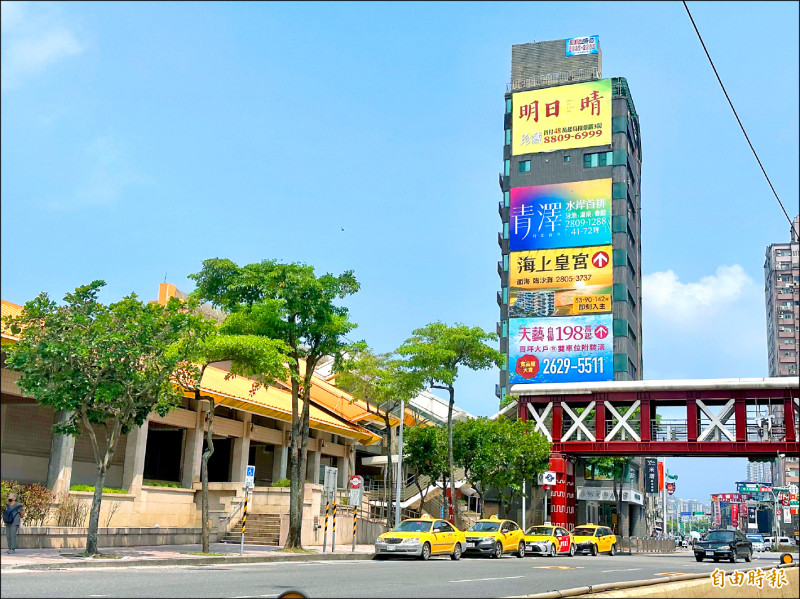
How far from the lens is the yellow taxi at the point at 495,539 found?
117ft

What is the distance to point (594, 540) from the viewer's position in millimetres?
43625

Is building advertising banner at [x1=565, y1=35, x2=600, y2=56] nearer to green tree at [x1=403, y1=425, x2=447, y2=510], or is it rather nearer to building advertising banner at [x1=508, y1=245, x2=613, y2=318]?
building advertising banner at [x1=508, y1=245, x2=613, y2=318]

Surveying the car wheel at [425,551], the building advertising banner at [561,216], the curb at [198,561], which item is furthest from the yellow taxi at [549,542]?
the building advertising banner at [561,216]

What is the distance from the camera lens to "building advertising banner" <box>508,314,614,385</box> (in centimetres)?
8675

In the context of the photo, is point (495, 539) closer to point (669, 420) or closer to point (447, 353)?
point (447, 353)

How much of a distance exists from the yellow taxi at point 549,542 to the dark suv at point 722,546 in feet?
18.4

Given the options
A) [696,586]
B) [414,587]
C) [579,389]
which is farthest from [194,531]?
[579,389]

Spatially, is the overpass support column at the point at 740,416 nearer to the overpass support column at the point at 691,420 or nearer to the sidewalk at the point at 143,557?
the overpass support column at the point at 691,420

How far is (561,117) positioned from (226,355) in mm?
72993

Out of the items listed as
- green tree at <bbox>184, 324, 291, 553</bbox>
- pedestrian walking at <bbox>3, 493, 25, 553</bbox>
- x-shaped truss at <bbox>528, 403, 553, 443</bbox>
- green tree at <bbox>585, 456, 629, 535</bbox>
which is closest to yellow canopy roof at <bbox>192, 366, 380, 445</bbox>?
green tree at <bbox>184, 324, 291, 553</bbox>

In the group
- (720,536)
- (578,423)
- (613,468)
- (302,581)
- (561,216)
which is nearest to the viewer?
(302,581)

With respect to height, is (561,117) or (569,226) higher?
(561,117)

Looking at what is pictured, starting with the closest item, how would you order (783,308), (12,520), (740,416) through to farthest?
(12,520) → (740,416) → (783,308)

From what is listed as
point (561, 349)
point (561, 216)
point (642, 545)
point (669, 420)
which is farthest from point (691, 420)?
point (561, 216)
